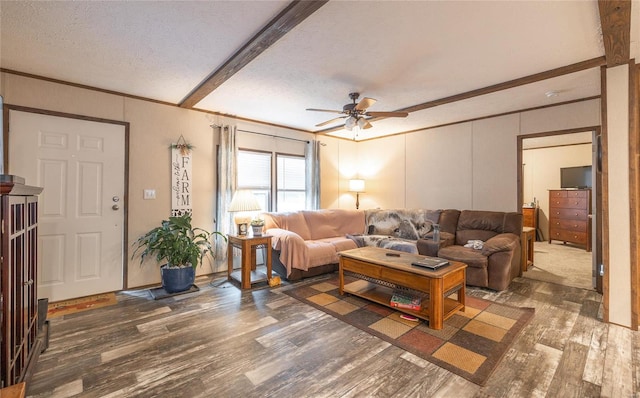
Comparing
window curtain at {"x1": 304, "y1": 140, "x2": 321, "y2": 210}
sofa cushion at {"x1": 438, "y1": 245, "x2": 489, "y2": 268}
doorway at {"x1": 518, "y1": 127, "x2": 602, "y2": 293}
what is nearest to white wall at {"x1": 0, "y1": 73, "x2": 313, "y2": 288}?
window curtain at {"x1": 304, "y1": 140, "x2": 321, "y2": 210}

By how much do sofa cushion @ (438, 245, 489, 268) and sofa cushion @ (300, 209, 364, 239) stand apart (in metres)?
1.75

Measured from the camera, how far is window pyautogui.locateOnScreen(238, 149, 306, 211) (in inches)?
189

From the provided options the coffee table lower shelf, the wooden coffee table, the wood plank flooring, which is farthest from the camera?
the coffee table lower shelf

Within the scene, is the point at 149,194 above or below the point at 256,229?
above

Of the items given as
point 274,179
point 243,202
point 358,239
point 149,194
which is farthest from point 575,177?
point 149,194

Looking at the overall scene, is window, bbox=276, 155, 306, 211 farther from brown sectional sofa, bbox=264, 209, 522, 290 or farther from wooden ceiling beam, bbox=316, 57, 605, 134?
wooden ceiling beam, bbox=316, 57, 605, 134

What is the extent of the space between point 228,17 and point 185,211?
2.79m

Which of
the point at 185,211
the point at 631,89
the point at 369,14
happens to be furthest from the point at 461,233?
the point at 185,211

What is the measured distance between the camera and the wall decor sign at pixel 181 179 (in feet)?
13.1

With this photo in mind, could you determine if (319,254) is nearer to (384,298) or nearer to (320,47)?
(384,298)

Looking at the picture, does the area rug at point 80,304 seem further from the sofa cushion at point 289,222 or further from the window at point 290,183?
the window at point 290,183

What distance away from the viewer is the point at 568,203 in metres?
6.52

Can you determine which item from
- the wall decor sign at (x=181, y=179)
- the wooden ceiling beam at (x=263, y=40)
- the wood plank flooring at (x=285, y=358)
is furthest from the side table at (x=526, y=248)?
the wall decor sign at (x=181, y=179)

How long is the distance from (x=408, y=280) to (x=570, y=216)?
238 inches
